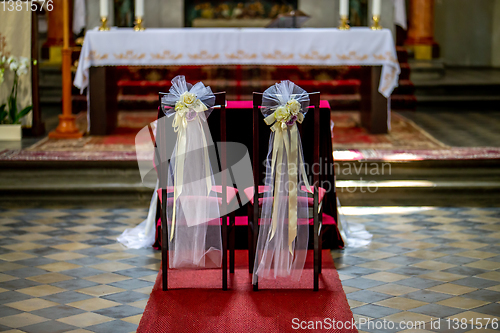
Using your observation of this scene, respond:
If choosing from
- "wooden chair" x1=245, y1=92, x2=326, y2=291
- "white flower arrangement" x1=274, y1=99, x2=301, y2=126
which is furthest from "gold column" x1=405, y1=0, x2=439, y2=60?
"white flower arrangement" x1=274, y1=99, x2=301, y2=126

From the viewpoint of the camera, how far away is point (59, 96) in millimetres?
8984

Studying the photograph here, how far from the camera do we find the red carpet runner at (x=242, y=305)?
9.34 feet

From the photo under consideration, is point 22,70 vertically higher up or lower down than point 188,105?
higher up

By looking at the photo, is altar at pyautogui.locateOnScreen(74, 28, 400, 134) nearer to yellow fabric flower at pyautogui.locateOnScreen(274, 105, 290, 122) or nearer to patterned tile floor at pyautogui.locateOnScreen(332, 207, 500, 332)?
patterned tile floor at pyautogui.locateOnScreen(332, 207, 500, 332)

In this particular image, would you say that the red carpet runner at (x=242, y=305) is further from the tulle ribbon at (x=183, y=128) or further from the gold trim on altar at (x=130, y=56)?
the gold trim on altar at (x=130, y=56)

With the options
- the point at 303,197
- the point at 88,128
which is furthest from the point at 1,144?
the point at 303,197

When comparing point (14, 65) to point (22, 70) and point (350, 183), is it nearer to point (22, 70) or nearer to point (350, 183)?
point (22, 70)

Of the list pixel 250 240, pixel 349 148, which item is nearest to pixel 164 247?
pixel 250 240

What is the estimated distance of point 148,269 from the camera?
3641 millimetres

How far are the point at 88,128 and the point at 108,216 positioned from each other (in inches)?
81.9

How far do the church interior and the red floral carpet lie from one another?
0.10 feet

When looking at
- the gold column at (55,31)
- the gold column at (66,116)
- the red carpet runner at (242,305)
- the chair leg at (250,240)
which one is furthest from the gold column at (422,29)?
the chair leg at (250,240)

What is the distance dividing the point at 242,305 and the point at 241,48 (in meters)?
3.56

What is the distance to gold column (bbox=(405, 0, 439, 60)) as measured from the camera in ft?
33.8
